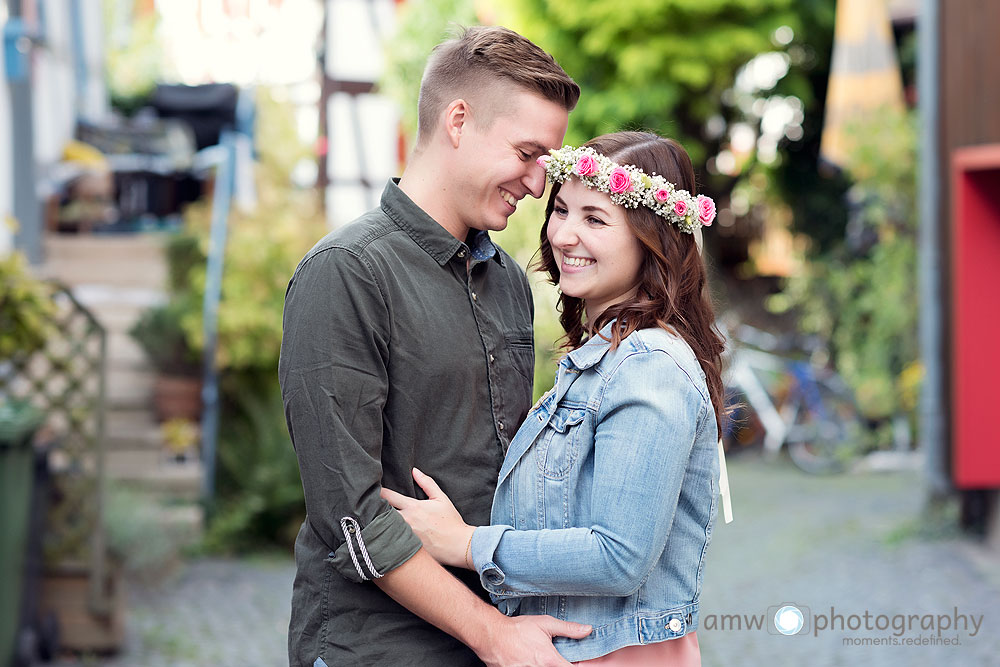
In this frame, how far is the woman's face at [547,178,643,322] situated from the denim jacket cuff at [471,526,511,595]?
478 millimetres

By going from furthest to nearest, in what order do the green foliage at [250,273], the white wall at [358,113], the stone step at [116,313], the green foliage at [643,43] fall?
the white wall at [358,113] < the green foliage at [643,43] < the stone step at [116,313] < the green foliage at [250,273]

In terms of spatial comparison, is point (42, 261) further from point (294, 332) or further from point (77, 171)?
point (294, 332)

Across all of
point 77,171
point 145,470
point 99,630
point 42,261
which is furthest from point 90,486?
point 77,171

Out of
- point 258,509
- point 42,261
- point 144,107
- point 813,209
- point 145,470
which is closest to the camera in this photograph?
point 258,509

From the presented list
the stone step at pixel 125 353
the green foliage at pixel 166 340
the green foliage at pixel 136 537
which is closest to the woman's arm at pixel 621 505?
the green foliage at pixel 136 537

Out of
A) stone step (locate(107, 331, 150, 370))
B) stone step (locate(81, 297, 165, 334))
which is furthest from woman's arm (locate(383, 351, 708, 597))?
stone step (locate(81, 297, 165, 334))

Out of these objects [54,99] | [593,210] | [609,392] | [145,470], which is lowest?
[145,470]

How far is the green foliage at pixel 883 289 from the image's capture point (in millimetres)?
9852

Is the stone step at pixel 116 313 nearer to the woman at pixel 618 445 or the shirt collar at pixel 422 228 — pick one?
the shirt collar at pixel 422 228

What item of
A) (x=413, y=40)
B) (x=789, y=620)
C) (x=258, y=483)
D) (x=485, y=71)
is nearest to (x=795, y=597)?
(x=789, y=620)

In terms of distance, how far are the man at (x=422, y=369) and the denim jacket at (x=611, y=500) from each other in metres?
0.07

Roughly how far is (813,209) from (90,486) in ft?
39.0

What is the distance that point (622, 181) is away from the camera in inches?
76.4

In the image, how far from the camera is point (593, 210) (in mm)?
1995
